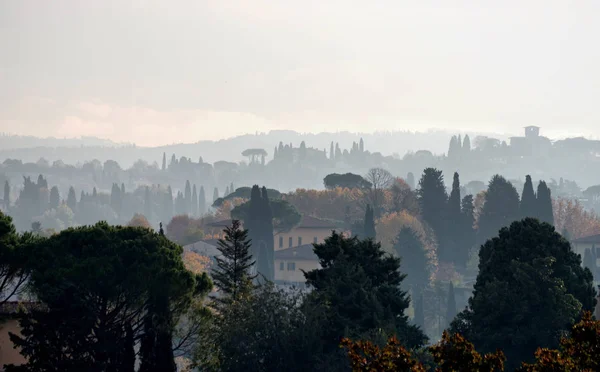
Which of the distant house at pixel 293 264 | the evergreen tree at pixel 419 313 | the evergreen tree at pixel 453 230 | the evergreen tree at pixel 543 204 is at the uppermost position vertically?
the evergreen tree at pixel 543 204

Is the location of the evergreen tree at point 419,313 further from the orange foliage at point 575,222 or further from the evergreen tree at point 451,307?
the orange foliage at point 575,222

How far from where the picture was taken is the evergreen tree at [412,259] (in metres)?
106

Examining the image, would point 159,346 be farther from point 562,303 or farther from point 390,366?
point 390,366

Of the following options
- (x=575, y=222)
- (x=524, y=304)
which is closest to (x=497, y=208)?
(x=575, y=222)

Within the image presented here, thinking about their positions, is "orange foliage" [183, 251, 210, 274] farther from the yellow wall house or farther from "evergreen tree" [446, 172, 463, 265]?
"evergreen tree" [446, 172, 463, 265]

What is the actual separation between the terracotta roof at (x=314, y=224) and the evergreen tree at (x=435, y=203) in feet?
36.9

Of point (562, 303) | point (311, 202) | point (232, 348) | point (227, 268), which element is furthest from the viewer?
point (311, 202)

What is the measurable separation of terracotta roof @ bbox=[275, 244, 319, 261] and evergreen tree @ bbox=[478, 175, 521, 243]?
1961cm

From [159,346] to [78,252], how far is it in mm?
5207

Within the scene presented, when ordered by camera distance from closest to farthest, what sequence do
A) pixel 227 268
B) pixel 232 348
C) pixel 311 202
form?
pixel 232 348
pixel 227 268
pixel 311 202

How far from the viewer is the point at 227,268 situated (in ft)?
161

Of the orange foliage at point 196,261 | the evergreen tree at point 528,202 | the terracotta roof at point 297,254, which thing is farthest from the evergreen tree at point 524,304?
the terracotta roof at point 297,254

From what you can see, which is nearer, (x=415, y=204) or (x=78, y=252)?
(x=78, y=252)

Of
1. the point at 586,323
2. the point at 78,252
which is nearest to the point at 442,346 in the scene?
the point at 586,323
